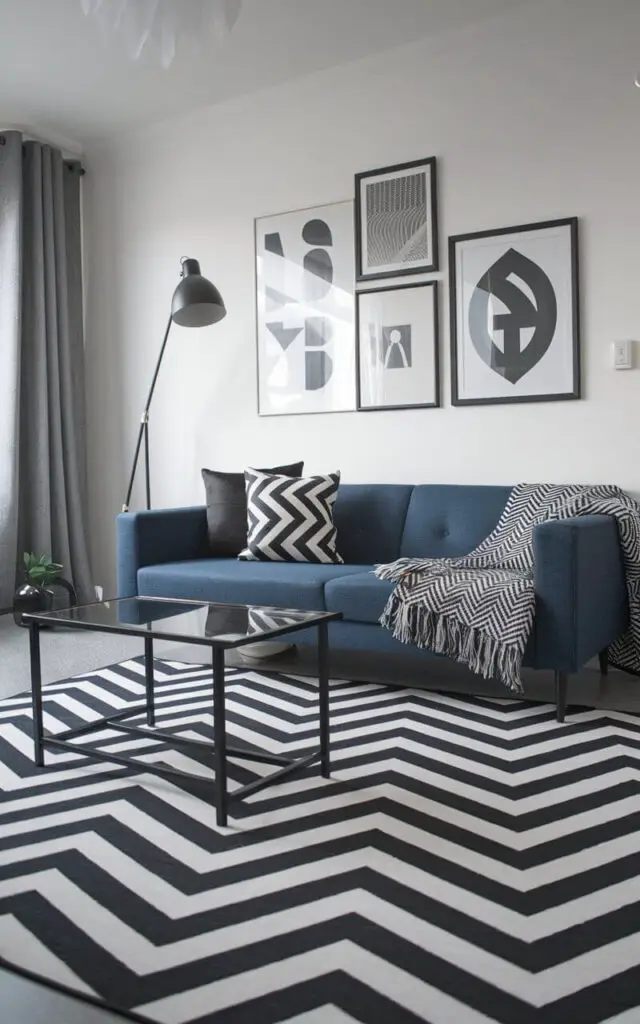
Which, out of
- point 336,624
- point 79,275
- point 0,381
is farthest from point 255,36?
point 336,624

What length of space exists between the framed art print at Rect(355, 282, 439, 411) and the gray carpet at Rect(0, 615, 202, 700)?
1.40 metres

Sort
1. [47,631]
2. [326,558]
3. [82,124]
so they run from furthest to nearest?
[82,124] → [47,631] → [326,558]

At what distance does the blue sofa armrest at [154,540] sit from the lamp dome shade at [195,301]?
873 mm

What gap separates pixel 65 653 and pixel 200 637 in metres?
1.94

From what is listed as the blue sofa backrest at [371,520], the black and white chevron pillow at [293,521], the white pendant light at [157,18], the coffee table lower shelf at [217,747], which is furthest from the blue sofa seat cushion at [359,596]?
the white pendant light at [157,18]

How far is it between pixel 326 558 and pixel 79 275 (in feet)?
8.10

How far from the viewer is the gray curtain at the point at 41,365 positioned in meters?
4.38

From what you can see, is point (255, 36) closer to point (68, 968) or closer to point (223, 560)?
point (223, 560)

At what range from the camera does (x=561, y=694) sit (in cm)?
258

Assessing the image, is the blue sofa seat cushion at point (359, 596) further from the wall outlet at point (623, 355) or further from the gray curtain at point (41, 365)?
the gray curtain at point (41, 365)

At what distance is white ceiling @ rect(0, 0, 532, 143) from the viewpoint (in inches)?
135

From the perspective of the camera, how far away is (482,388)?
361cm

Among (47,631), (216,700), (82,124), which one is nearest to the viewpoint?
(216,700)

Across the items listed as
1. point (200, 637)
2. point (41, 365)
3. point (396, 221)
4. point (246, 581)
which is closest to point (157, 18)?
point (200, 637)
